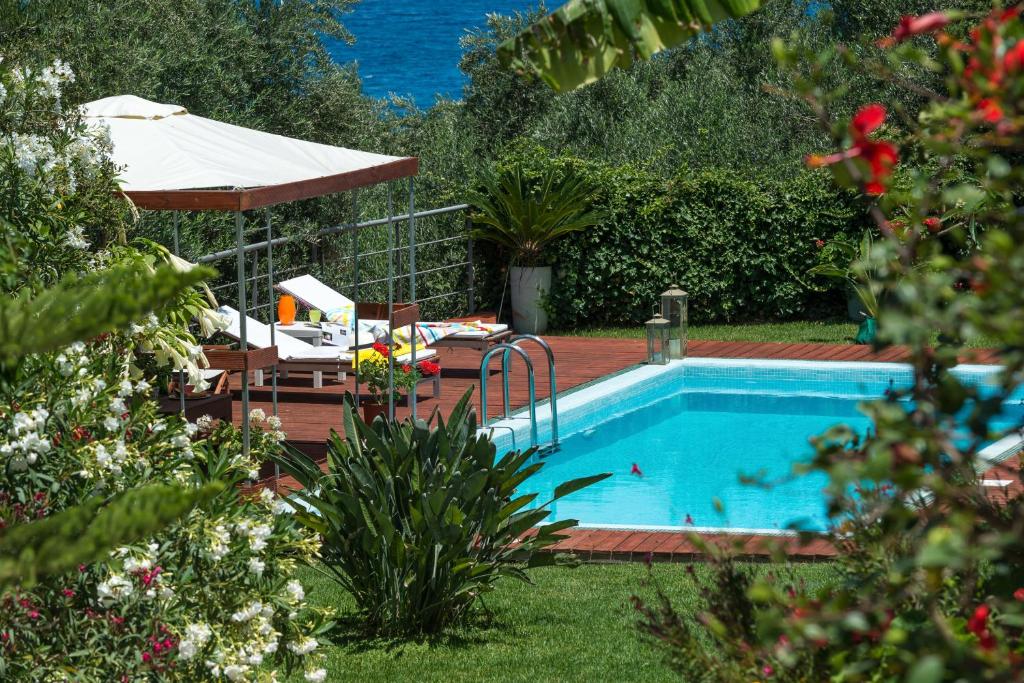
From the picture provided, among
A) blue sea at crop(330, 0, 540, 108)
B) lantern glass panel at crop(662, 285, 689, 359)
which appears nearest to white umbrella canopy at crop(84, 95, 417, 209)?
lantern glass panel at crop(662, 285, 689, 359)

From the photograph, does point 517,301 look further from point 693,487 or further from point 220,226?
point 693,487

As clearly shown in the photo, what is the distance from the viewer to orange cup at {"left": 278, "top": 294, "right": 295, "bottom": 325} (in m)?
13.8

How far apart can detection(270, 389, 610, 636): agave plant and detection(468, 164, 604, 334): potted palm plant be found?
9585mm

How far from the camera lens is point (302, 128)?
17406 millimetres

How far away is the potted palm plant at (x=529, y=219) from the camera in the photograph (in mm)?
15844

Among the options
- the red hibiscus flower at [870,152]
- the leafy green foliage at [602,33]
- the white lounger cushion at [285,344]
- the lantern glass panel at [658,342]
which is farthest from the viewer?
the lantern glass panel at [658,342]

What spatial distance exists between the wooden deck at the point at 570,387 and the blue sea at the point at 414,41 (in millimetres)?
63225

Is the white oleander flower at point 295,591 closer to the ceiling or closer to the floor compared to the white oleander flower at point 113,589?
closer to the floor

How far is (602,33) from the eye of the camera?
3.70 m

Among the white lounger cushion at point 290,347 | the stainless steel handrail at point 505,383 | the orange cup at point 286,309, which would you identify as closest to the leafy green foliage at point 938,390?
the stainless steel handrail at point 505,383

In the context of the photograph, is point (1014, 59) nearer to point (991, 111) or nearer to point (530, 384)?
point (991, 111)

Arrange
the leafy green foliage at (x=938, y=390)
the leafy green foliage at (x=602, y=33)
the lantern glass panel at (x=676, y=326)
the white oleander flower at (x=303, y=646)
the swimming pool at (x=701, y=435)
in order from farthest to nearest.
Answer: the lantern glass panel at (x=676, y=326) → the swimming pool at (x=701, y=435) → the white oleander flower at (x=303, y=646) → the leafy green foliage at (x=602, y=33) → the leafy green foliage at (x=938, y=390)

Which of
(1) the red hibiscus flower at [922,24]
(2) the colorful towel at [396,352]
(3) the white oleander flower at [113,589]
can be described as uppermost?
(1) the red hibiscus flower at [922,24]

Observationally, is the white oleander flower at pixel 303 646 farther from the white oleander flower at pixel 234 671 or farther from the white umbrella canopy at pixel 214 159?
the white umbrella canopy at pixel 214 159
